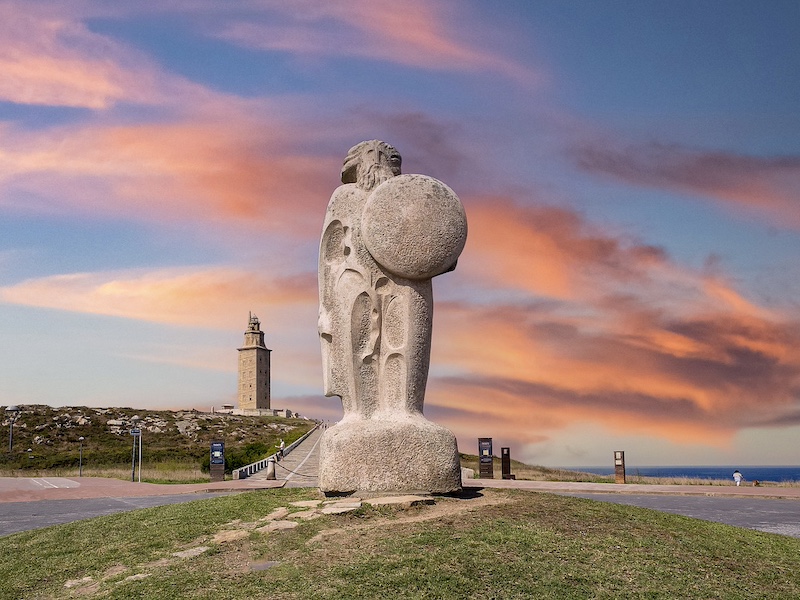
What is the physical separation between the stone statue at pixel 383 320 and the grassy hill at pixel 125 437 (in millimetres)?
29661

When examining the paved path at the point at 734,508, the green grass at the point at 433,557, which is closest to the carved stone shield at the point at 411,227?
the green grass at the point at 433,557

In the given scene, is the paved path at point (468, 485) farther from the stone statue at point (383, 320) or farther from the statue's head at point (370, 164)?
the statue's head at point (370, 164)

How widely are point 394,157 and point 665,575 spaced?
20.5 feet

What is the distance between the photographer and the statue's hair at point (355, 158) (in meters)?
10.2

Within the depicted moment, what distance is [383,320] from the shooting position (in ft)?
31.4

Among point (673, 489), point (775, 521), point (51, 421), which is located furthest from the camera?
point (51, 421)

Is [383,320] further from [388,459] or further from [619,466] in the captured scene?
[619,466]

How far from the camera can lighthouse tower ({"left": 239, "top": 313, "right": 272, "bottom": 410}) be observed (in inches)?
4163

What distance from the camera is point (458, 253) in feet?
31.0

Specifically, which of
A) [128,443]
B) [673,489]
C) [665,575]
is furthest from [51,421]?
[665,575]

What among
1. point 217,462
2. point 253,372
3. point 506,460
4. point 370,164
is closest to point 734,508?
point 506,460

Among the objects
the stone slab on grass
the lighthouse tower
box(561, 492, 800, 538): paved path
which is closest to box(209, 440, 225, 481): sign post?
box(561, 492, 800, 538): paved path

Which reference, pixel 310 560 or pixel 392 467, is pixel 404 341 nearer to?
pixel 392 467

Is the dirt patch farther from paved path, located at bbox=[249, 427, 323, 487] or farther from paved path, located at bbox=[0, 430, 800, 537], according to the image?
paved path, located at bbox=[249, 427, 323, 487]
